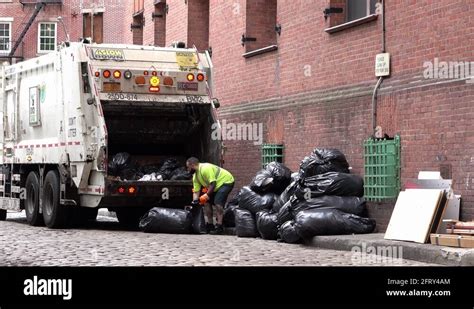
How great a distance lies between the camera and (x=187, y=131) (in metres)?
15.9

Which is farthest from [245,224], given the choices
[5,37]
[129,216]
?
[5,37]

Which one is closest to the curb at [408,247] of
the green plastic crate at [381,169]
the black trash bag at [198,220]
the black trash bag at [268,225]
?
the green plastic crate at [381,169]

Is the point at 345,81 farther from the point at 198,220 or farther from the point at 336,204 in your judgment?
the point at 198,220

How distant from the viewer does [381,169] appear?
13258 mm

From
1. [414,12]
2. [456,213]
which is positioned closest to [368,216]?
[456,213]

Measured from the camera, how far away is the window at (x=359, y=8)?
46.5ft

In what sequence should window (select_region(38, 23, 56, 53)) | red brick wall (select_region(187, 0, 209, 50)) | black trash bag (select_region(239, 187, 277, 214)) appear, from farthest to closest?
window (select_region(38, 23, 56, 53))
red brick wall (select_region(187, 0, 209, 50))
black trash bag (select_region(239, 187, 277, 214))

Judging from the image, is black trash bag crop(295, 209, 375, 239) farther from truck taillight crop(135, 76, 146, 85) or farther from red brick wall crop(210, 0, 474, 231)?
truck taillight crop(135, 76, 146, 85)

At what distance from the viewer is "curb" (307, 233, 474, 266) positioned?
395 inches

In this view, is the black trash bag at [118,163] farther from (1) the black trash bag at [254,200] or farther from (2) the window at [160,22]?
(2) the window at [160,22]

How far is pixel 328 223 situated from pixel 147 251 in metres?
2.42

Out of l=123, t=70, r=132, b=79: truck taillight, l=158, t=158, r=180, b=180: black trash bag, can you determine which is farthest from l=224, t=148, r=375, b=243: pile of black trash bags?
l=123, t=70, r=132, b=79: truck taillight

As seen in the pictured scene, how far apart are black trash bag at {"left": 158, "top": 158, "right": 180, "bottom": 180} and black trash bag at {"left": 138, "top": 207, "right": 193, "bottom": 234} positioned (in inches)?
27.7

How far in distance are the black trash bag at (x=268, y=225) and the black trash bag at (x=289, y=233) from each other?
0.53 m
